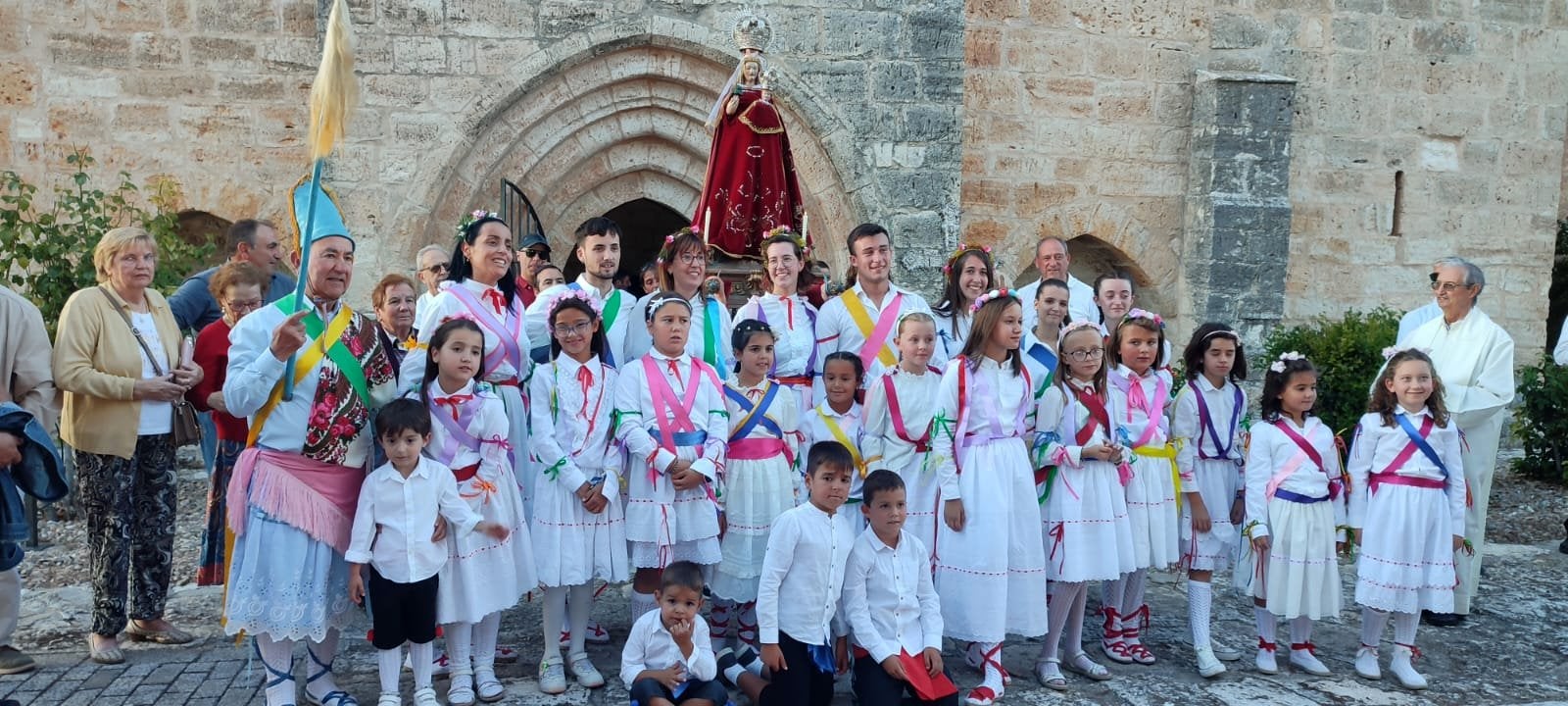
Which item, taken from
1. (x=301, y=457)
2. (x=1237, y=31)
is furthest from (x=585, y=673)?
(x=1237, y=31)

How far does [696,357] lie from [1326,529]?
2.69 metres

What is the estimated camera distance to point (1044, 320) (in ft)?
17.1

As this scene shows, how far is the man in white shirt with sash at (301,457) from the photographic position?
3.78 metres

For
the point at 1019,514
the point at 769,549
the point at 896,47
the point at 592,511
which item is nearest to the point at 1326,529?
the point at 1019,514

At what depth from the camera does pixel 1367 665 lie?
473 centimetres

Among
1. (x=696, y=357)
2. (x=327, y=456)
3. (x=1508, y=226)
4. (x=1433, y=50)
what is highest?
(x=1433, y=50)

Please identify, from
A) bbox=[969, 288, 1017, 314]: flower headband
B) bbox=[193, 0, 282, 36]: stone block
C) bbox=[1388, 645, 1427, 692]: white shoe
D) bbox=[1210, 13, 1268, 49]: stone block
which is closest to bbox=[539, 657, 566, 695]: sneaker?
bbox=[969, 288, 1017, 314]: flower headband

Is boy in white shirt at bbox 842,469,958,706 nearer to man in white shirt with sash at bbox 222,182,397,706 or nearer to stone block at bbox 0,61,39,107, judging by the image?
man in white shirt with sash at bbox 222,182,397,706

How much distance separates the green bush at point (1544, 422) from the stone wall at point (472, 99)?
4913 mm

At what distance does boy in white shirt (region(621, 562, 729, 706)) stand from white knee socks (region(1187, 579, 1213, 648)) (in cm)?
206

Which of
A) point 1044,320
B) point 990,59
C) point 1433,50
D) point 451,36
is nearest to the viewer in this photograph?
point 1044,320

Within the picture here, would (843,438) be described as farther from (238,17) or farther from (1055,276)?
(238,17)

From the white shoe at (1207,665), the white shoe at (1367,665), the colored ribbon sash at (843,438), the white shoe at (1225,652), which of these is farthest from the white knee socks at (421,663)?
the white shoe at (1367,665)

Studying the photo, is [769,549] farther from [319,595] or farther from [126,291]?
[126,291]
